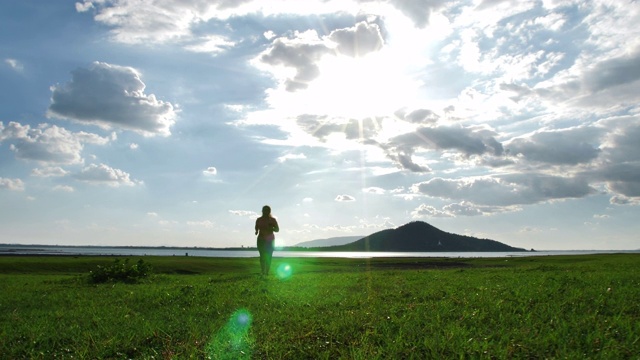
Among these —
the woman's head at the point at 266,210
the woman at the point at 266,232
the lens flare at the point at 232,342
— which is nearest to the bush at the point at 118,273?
the woman at the point at 266,232

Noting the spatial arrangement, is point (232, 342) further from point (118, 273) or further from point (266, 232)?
point (118, 273)

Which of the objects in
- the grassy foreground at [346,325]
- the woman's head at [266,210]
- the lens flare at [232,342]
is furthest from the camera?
the woman's head at [266,210]

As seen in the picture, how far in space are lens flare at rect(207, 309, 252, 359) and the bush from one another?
49.0 feet

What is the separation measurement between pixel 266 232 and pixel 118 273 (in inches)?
301

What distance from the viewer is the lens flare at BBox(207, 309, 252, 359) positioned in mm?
7480

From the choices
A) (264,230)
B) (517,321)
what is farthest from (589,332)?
(264,230)

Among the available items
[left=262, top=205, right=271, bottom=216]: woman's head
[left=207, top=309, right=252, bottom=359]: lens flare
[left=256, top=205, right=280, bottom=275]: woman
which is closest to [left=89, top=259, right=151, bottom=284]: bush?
[left=256, top=205, right=280, bottom=275]: woman

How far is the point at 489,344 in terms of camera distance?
23.4 feet

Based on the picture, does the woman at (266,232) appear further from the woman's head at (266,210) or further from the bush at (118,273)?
the bush at (118,273)

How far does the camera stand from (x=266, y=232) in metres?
22.9

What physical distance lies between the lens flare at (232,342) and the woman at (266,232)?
503 inches

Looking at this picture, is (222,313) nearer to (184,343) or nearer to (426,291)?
(184,343)

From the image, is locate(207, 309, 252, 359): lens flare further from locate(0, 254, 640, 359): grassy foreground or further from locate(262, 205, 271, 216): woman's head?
locate(262, 205, 271, 216): woman's head

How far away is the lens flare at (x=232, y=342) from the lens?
7.48 meters
